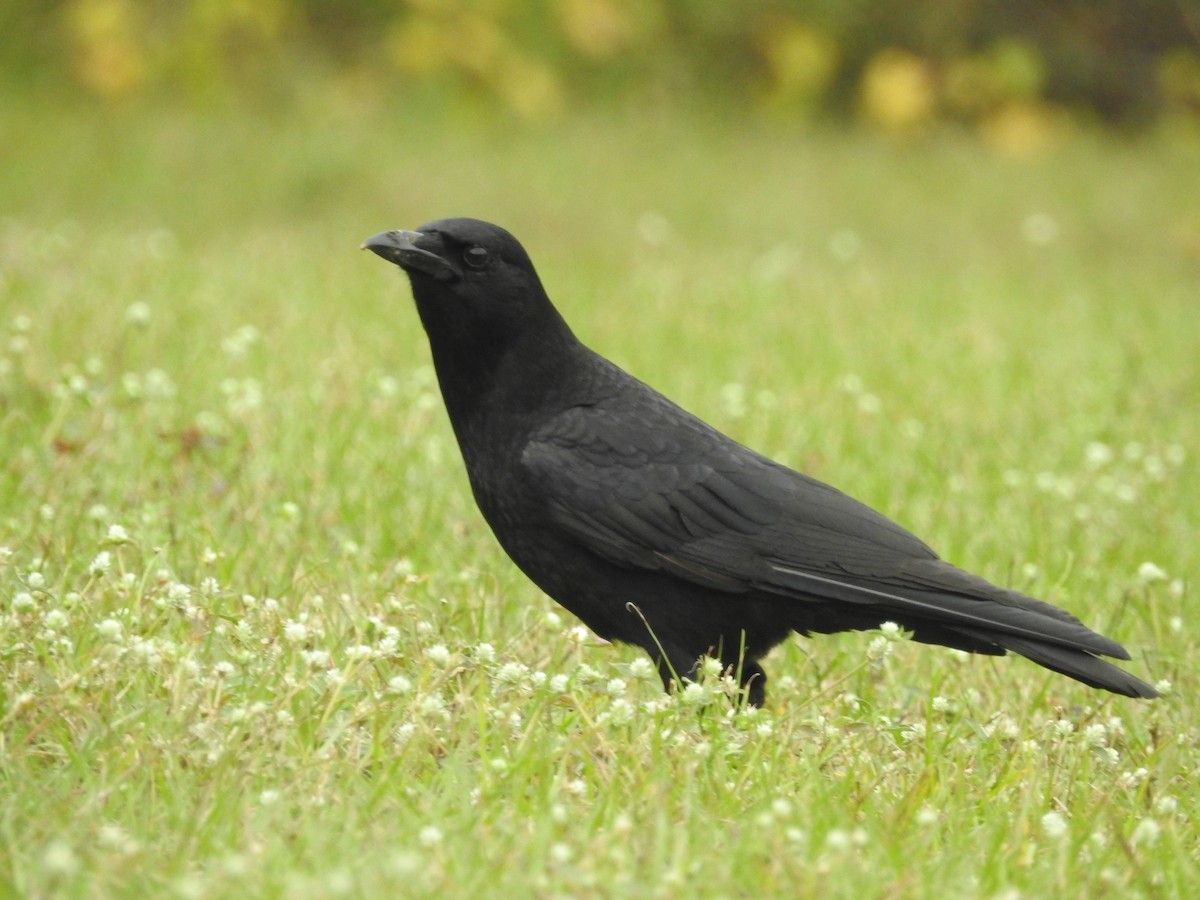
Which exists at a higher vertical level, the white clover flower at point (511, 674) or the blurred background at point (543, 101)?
the blurred background at point (543, 101)

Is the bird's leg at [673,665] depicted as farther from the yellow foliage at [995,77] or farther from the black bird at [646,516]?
the yellow foliage at [995,77]

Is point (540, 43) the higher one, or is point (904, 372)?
point (540, 43)

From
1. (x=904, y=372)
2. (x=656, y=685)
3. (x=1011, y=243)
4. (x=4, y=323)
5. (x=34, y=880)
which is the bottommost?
(x=34, y=880)

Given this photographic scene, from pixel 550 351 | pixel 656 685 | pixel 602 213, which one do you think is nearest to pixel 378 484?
pixel 550 351

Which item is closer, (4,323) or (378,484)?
(378,484)

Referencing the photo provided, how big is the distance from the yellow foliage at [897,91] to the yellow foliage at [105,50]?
6.99 metres

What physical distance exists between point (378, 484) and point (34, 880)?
275 cm

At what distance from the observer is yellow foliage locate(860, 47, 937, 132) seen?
1513 centimetres

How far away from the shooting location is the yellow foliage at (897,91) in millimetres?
15133

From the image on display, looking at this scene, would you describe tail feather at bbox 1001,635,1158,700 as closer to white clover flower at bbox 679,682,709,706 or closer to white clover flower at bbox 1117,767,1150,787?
white clover flower at bbox 1117,767,1150,787

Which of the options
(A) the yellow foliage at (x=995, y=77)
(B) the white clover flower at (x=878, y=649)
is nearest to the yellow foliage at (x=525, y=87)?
(A) the yellow foliage at (x=995, y=77)

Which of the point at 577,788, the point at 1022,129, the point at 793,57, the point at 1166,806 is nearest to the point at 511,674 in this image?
the point at 577,788

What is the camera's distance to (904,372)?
7.07 m

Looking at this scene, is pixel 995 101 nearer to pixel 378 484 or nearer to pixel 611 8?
pixel 611 8
